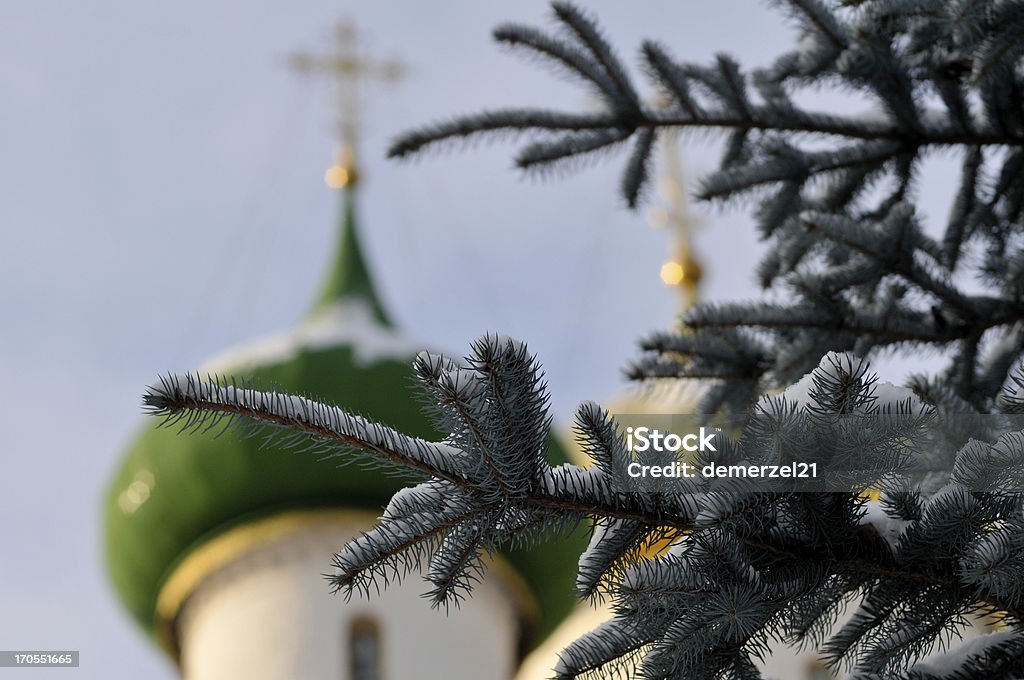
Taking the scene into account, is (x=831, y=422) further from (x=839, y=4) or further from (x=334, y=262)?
(x=334, y=262)

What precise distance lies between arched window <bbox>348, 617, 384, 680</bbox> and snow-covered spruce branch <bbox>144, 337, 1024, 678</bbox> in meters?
11.2

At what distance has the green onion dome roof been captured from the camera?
13406 millimetres

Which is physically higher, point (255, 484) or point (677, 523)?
point (255, 484)

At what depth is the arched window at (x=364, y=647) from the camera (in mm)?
13430

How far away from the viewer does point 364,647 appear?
13609mm

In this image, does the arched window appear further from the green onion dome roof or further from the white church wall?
the green onion dome roof

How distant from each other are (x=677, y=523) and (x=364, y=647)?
37.9 ft

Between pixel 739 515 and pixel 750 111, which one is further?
pixel 750 111

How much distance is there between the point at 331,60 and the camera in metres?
18.6

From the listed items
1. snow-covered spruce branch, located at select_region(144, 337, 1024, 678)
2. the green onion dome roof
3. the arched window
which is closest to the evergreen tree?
snow-covered spruce branch, located at select_region(144, 337, 1024, 678)

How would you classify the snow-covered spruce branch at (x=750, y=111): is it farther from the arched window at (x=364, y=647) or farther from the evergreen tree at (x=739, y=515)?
the arched window at (x=364, y=647)

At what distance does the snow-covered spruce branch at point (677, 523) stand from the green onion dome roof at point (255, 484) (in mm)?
10429

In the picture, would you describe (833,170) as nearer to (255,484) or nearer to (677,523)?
(677,523)

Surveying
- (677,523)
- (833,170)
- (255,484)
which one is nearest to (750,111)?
(833,170)
